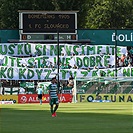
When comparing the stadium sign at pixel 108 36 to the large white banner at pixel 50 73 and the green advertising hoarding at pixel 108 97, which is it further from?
the green advertising hoarding at pixel 108 97

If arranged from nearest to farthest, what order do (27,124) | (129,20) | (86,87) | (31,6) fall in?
(27,124)
(86,87)
(31,6)
(129,20)

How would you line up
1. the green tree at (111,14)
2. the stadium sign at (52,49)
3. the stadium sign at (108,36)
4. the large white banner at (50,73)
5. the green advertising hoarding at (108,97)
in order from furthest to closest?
the green tree at (111,14) → the stadium sign at (108,36) → the large white banner at (50,73) → the stadium sign at (52,49) → the green advertising hoarding at (108,97)

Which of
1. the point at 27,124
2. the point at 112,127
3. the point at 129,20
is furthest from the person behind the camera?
the point at 129,20

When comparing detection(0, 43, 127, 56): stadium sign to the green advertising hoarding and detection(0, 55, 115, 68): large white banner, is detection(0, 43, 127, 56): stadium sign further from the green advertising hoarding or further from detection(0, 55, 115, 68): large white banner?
the green advertising hoarding

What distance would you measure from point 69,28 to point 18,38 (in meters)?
4.89

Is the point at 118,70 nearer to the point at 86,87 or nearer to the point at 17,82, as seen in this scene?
the point at 86,87

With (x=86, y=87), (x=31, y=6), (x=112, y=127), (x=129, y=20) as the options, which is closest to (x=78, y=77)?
(x=86, y=87)

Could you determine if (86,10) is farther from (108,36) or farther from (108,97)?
(108,97)

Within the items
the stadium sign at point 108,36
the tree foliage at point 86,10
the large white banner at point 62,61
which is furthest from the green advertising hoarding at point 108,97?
the tree foliage at point 86,10

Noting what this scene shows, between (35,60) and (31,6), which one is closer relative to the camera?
(35,60)

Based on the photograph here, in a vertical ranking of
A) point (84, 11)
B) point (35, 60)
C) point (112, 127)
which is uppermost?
point (84, 11)

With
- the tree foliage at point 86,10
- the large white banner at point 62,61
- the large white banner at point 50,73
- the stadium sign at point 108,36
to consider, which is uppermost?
the tree foliage at point 86,10

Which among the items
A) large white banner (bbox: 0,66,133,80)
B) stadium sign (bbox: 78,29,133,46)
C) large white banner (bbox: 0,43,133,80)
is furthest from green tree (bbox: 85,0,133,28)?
large white banner (bbox: 0,66,133,80)

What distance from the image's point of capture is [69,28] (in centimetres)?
5425
